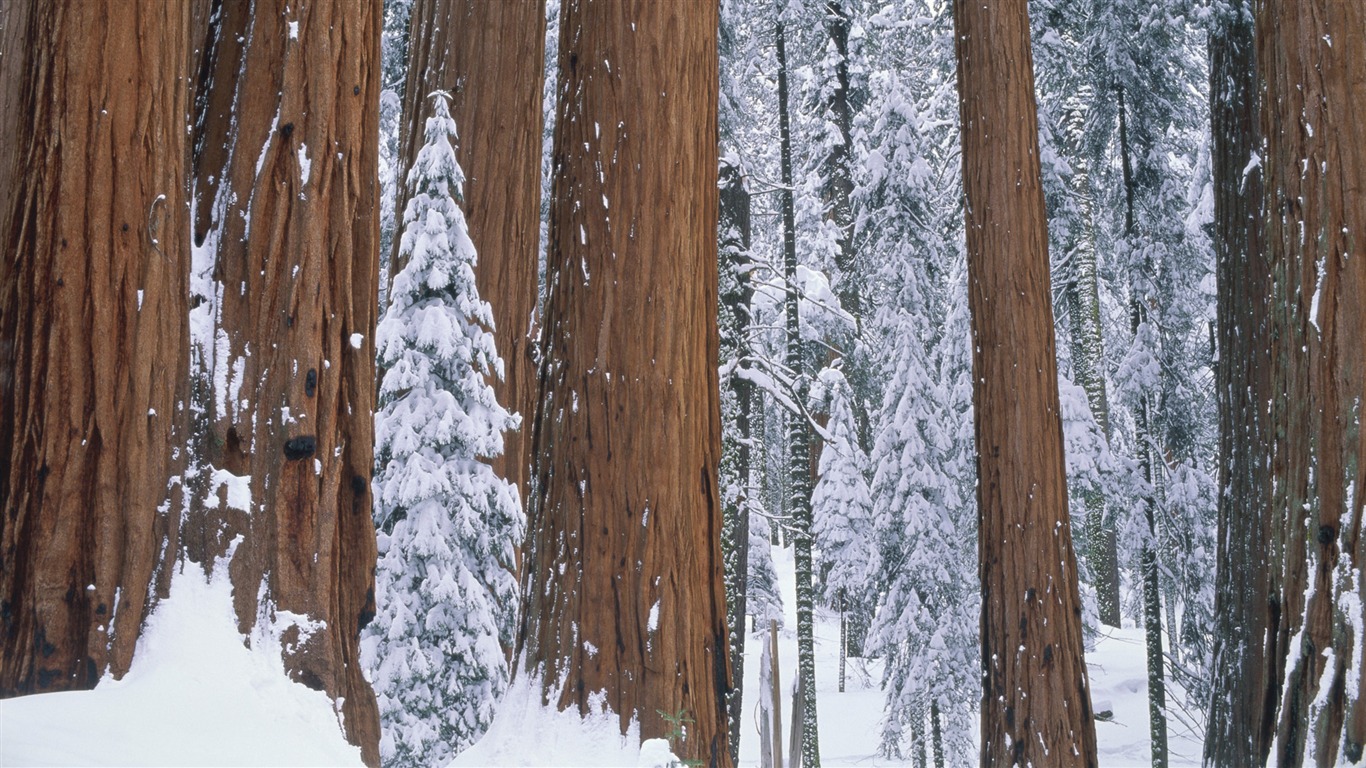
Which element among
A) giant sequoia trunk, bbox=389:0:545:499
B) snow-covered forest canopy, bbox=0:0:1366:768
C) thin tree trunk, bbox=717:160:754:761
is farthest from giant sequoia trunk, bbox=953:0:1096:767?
thin tree trunk, bbox=717:160:754:761

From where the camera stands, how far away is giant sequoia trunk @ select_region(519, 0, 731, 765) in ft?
13.1

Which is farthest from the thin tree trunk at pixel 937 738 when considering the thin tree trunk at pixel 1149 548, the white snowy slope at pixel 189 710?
the white snowy slope at pixel 189 710

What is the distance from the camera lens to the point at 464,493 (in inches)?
275

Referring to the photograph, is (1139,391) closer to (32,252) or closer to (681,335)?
(681,335)

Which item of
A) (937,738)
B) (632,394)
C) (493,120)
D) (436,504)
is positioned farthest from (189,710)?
(937,738)

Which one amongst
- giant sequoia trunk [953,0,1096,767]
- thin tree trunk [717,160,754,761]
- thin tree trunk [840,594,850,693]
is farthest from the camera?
thin tree trunk [840,594,850,693]

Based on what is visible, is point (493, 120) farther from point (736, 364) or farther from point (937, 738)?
→ point (937, 738)

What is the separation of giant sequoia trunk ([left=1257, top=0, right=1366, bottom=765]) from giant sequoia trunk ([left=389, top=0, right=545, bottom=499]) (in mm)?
4601

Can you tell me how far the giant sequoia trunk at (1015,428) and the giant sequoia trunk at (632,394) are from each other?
134 inches

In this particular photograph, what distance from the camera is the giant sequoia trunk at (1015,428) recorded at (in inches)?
267

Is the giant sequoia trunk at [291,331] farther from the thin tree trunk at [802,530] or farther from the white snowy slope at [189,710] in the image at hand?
the thin tree trunk at [802,530]

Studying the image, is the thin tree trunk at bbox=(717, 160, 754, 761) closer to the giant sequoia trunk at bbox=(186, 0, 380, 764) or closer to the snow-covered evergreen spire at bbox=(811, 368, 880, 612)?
the snow-covered evergreen spire at bbox=(811, 368, 880, 612)

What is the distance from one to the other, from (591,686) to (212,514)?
1640 millimetres

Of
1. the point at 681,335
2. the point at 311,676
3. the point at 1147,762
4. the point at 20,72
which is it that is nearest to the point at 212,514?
the point at 311,676
